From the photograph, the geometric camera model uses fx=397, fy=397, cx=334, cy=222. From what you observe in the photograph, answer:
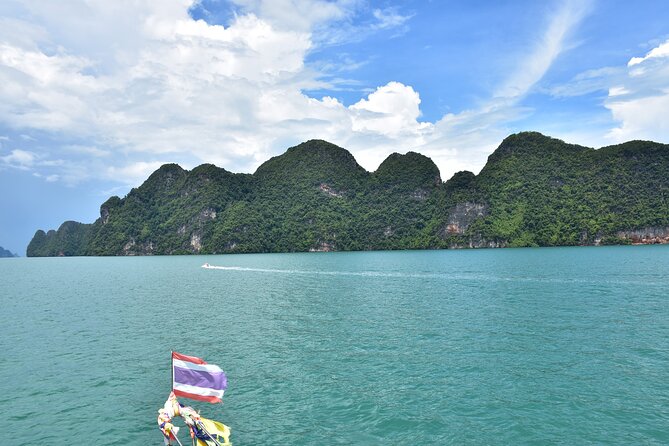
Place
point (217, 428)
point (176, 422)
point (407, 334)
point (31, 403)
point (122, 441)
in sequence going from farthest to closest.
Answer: point (407, 334)
point (31, 403)
point (176, 422)
point (122, 441)
point (217, 428)

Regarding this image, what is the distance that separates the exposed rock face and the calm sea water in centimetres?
16189

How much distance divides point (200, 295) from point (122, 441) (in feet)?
136

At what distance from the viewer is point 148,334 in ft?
108

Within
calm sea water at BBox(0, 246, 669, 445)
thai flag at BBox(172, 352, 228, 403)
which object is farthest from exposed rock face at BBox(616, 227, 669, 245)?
thai flag at BBox(172, 352, 228, 403)

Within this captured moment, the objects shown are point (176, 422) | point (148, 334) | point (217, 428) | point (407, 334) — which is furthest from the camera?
point (148, 334)

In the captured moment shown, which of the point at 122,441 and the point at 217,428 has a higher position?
the point at 217,428

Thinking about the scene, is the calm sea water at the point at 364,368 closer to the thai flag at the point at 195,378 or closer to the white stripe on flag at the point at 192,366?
the thai flag at the point at 195,378

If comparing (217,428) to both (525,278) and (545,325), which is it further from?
(525,278)

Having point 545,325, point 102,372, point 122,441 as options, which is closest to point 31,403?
point 102,372

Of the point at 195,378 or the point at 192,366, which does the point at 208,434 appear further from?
the point at 192,366

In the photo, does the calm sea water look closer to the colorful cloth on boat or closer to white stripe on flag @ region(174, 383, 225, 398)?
the colorful cloth on boat

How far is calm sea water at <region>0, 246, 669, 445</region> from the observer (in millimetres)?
16172

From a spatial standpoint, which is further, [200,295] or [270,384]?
[200,295]

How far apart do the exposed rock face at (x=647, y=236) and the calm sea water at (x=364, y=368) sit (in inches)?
6374
